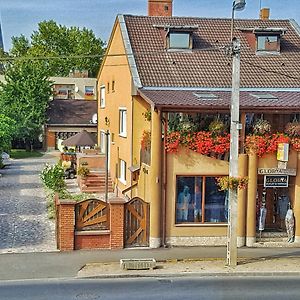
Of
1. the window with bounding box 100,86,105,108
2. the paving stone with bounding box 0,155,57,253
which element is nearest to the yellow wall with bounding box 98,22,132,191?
the window with bounding box 100,86,105,108

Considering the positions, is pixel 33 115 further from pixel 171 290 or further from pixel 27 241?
pixel 171 290

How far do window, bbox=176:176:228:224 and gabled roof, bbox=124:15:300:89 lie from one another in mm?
4991

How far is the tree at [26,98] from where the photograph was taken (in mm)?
55634

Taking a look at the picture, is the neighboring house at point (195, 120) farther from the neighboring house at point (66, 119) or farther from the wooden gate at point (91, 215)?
the neighboring house at point (66, 119)

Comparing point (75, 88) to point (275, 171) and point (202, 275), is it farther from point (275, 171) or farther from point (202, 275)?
point (202, 275)

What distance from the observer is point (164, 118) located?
20422mm

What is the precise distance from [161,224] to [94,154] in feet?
50.6

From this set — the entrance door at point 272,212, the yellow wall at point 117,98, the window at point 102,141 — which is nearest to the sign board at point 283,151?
the entrance door at point 272,212

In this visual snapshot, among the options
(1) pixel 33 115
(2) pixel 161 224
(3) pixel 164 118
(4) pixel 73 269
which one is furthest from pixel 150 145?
(1) pixel 33 115

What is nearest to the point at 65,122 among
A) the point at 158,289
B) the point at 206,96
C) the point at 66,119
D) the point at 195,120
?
the point at 66,119

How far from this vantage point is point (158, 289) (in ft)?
49.9

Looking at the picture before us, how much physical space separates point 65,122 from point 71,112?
207cm

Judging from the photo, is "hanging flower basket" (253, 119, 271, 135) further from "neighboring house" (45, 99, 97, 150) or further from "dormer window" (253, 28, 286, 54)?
"neighboring house" (45, 99, 97, 150)

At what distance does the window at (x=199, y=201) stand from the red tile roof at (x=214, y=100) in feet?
8.32
